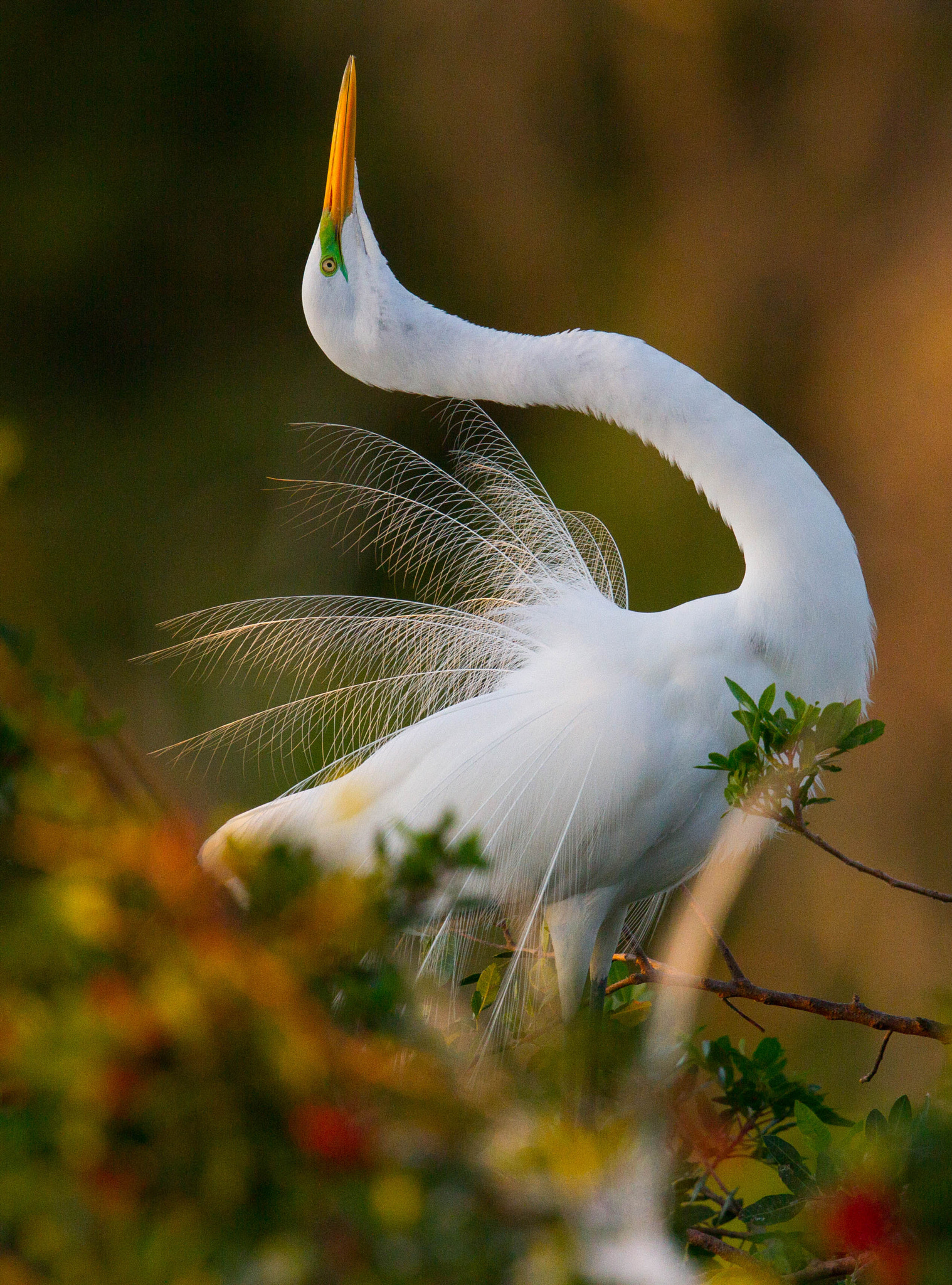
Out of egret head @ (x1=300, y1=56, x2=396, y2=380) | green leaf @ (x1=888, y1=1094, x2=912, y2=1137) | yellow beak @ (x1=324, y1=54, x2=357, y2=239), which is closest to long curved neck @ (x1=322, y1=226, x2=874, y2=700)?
egret head @ (x1=300, y1=56, x2=396, y2=380)

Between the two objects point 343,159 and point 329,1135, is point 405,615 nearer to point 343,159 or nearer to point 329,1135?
point 343,159

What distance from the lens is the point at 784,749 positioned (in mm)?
635

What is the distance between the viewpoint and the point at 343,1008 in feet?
1.07

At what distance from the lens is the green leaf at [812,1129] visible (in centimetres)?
59

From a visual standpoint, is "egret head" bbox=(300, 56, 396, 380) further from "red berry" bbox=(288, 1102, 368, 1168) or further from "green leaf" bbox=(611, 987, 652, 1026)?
"red berry" bbox=(288, 1102, 368, 1168)

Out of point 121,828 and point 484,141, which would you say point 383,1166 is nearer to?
point 121,828

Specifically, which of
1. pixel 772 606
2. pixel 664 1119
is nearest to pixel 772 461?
pixel 772 606

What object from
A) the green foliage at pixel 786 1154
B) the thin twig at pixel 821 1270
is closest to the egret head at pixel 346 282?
the green foliage at pixel 786 1154

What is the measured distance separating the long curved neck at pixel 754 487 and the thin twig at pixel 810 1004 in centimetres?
30

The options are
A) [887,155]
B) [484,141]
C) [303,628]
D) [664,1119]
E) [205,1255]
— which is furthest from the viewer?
[484,141]

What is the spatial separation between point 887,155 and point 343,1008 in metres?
3.19

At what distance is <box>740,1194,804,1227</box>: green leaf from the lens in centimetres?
64

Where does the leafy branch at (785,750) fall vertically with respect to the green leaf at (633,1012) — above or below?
above

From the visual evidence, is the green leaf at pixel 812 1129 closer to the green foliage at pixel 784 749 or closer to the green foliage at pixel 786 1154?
the green foliage at pixel 786 1154
